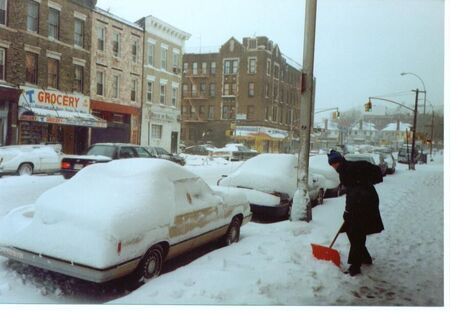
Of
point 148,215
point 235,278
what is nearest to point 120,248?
point 148,215

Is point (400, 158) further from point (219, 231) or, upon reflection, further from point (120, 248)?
point (120, 248)

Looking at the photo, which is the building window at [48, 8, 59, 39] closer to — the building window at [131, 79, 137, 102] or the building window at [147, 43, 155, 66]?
the building window at [131, 79, 137, 102]

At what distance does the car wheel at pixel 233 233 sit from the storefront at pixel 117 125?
3.31 metres

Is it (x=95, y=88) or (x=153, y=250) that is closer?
(x=153, y=250)

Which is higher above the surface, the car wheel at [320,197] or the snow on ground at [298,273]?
the car wheel at [320,197]

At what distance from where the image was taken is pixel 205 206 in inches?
193

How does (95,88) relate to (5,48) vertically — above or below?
below

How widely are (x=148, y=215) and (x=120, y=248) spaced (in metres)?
0.49

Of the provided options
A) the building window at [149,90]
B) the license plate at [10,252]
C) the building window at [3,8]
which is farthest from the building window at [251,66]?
the building window at [3,8]

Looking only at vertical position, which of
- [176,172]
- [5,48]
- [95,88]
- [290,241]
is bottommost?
[290,241]

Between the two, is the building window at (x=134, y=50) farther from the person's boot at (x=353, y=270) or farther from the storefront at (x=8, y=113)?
the person's boot at (x=353, y=270)

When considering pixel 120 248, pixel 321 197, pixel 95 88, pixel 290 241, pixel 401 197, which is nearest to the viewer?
pixel 120 248

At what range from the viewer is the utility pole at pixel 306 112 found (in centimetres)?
598

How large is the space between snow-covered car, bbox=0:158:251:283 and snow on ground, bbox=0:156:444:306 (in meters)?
0.29
